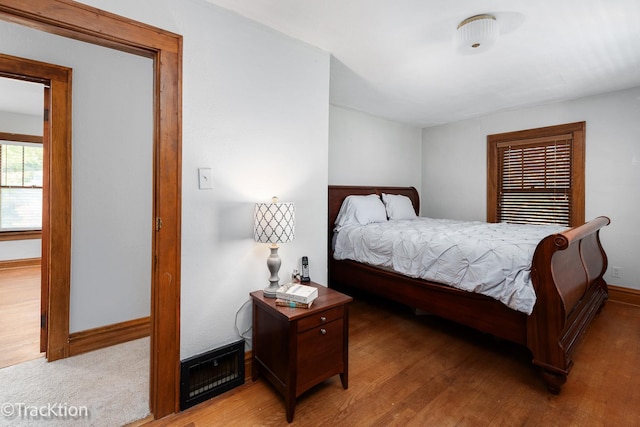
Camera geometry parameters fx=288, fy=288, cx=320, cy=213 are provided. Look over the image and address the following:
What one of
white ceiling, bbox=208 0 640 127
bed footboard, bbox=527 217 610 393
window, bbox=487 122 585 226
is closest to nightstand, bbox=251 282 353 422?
bed footboard, bbox=527 217 610 393

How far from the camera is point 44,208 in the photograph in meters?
2.08

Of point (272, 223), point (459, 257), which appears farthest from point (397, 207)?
point (272, 223)

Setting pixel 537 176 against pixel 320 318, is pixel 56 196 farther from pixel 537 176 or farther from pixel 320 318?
pixel 537 176

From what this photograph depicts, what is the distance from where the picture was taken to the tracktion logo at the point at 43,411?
1529 millimetres

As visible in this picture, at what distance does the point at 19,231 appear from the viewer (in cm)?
471

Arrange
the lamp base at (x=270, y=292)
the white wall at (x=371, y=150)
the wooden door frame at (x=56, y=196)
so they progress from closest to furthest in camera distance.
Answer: the lamp base at (x=270, y=292), the wooden door frame at (x=56, y=196), the white wall at (x=371, y=150)

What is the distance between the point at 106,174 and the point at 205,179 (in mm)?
1193

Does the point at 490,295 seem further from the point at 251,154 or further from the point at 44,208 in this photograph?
the point at 44,208

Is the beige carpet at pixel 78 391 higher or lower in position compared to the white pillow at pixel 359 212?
lower

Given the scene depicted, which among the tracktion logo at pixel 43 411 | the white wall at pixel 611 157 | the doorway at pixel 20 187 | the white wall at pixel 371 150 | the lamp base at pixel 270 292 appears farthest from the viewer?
the doorway at pixel 20 187

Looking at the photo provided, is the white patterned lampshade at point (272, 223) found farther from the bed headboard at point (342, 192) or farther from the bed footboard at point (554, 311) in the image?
the bed headboard at point (342, 192)

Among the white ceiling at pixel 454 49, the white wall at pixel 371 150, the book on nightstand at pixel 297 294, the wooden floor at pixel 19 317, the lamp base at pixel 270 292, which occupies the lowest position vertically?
the wooden floor at pixel 19 317

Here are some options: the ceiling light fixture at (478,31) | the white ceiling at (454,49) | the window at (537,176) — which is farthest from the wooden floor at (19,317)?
the window at (537,176)

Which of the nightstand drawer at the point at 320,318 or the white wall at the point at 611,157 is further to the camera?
the white wall at the point at 611,157
